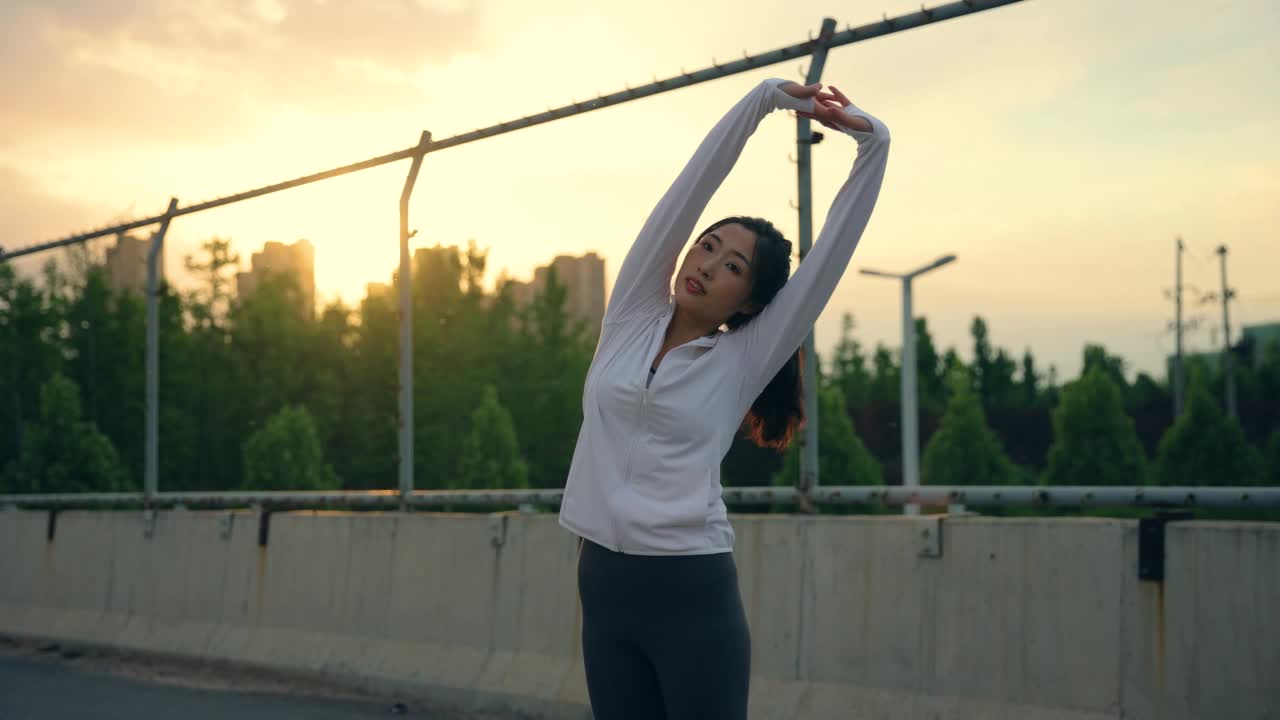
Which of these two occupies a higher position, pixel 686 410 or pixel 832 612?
pixel 686 410

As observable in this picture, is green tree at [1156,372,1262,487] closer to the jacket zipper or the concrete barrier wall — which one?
the concrete barrier wall

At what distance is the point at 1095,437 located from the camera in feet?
151

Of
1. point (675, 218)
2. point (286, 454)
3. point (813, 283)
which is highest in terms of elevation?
point (675, 218)

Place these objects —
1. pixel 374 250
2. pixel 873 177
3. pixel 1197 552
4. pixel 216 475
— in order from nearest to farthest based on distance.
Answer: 1. pixel 873 177
2. pixel 1197 552
3. pixel 374 250
4. pixel 216 475

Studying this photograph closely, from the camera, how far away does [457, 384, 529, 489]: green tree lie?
60062 mm

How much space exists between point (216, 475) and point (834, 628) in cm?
6697

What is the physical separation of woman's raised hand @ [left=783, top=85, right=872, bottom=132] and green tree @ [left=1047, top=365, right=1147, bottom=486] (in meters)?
44.6

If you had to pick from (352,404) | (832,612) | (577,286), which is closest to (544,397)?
(352,404)

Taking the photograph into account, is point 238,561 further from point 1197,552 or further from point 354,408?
point 354,408

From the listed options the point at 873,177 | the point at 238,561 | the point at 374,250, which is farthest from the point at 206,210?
the point at 873,177

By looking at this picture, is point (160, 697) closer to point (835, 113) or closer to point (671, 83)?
point (671, 83)

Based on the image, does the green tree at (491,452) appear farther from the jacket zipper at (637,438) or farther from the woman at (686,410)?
the jacket zipper at (637,438)

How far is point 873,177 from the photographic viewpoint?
2.94 meters

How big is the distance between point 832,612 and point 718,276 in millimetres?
3412
